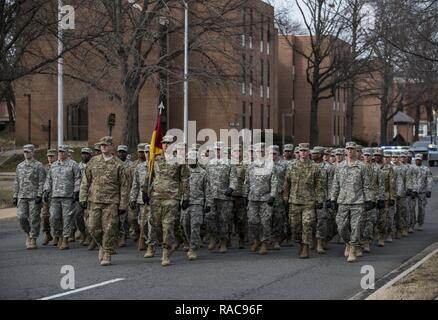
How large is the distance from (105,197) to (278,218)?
3934mm

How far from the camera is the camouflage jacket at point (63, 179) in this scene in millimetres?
14797

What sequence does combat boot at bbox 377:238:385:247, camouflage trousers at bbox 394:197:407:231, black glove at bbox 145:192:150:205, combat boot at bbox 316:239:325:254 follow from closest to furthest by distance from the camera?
black glove at bbox 145:192:150:205 < combat boot at bbox 316:239:325:254 < combat boot at bbox 377:238:385:247 < camouflage trousers at bbox 394:197:407:231

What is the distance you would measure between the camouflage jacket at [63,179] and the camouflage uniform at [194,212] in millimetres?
2560

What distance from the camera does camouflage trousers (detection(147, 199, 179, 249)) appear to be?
500 inches

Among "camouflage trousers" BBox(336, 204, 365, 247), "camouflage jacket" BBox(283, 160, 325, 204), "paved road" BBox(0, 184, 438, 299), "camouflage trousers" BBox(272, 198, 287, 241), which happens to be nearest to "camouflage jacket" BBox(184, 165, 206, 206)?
"paved road" BBox(0, 184, 438, 299)

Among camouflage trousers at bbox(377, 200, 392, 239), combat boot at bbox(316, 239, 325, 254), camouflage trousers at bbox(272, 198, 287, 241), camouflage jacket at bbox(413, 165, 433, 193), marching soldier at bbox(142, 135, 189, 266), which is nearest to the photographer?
marching soldier at bbox(142, 135, 189, 266)

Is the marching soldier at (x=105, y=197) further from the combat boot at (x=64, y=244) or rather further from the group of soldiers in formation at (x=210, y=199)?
the combat boot at (x=64, y=244)

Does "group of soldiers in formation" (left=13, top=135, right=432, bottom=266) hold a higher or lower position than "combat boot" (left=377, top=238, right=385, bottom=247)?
higher

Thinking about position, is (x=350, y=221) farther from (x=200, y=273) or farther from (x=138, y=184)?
(x=138, y=184)

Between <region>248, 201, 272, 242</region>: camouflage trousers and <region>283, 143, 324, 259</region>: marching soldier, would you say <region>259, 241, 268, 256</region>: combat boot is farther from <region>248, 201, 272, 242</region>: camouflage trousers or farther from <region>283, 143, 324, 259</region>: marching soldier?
<region>283, 143, 324, 259</region>: marching soldier

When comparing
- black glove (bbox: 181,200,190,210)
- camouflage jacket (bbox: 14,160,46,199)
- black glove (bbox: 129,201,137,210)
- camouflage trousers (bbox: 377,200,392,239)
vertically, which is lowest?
camouflage trousers (bbox: 377,200,392,239)

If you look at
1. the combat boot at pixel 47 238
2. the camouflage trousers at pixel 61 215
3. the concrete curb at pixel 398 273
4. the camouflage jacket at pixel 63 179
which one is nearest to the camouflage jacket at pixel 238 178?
the camouflage jacket at pixel 63 179

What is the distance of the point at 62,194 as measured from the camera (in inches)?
580
